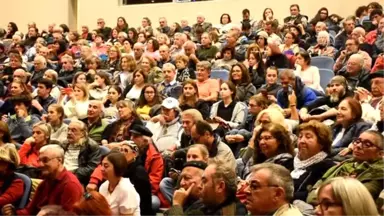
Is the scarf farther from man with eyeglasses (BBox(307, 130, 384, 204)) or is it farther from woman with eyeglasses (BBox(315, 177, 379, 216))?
woman with eyeglasses (BBox(315, 177, 379, 216))

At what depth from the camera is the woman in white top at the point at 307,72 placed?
22.1ft

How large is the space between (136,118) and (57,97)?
2157mm

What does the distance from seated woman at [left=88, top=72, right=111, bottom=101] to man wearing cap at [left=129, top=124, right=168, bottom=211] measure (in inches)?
99.7

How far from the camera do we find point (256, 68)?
24.0 feet

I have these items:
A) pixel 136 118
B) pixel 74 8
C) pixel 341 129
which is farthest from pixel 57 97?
pixel 74 8

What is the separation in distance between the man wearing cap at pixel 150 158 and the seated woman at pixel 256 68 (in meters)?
2.50

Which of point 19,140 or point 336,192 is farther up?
point 336,192

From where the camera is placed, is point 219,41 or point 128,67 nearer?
point 128,67


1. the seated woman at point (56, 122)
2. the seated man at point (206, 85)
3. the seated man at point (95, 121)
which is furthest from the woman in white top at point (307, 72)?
the seated woman at point (56, 122)

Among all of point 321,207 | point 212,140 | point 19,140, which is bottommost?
point 19,140

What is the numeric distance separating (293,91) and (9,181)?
288 centimetres

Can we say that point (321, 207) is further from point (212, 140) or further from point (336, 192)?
point (212, 140)

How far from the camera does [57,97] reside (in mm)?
7570

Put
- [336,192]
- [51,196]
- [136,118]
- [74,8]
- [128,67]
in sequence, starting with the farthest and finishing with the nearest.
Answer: [74,8], [128,67], [136,118], [51,196], [336,192]
